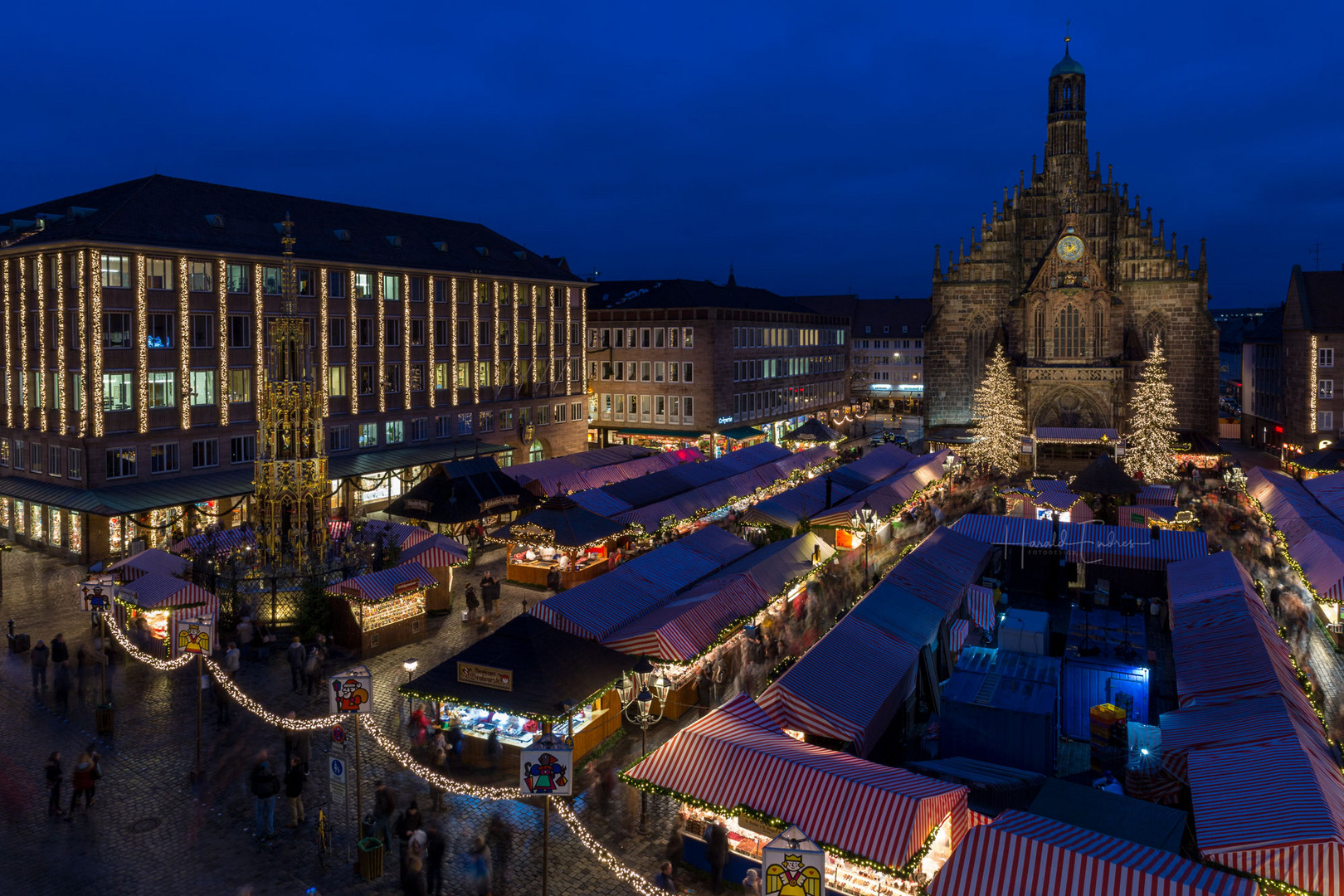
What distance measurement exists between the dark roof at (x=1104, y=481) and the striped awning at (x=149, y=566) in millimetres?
33035

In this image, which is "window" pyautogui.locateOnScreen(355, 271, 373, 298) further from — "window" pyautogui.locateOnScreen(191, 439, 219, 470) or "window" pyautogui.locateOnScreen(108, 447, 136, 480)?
"window" pyautogui.locateOnScreen(108, 447, 136, 480)

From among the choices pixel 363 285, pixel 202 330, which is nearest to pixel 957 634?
pixel 202 330

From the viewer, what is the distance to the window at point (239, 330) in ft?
125

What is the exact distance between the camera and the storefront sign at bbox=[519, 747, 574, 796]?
37.1 ft

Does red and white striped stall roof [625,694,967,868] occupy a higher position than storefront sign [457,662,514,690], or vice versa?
storefront sign [457,662,514,690]

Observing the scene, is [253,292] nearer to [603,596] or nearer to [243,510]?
[243,510]

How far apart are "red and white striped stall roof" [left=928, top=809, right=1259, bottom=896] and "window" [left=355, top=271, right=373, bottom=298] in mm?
39190

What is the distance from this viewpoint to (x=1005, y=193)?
65.6m

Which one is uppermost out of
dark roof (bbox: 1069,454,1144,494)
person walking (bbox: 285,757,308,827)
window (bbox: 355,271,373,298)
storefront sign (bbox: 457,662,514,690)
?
window (bbox: 355,271,373,298)

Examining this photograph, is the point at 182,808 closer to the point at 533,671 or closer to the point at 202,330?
the point at 533,671

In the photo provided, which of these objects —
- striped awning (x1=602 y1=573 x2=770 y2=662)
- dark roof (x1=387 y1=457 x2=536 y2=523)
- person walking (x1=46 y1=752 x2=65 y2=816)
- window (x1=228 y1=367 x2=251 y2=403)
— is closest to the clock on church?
dark roof (x1=387 y1=457 x2=536 y2=523)

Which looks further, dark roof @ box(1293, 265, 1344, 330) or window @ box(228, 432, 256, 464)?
dark roof @ box(1293, 265, 1344, 330)

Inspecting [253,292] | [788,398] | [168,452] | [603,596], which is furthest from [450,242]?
[603,596]

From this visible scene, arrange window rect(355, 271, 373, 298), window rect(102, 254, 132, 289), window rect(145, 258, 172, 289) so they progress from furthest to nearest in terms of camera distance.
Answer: window rect(355, 271, 373, 298) < window rect(145, 258, 172, 289) < window rect(102, 254, 132, 289)
